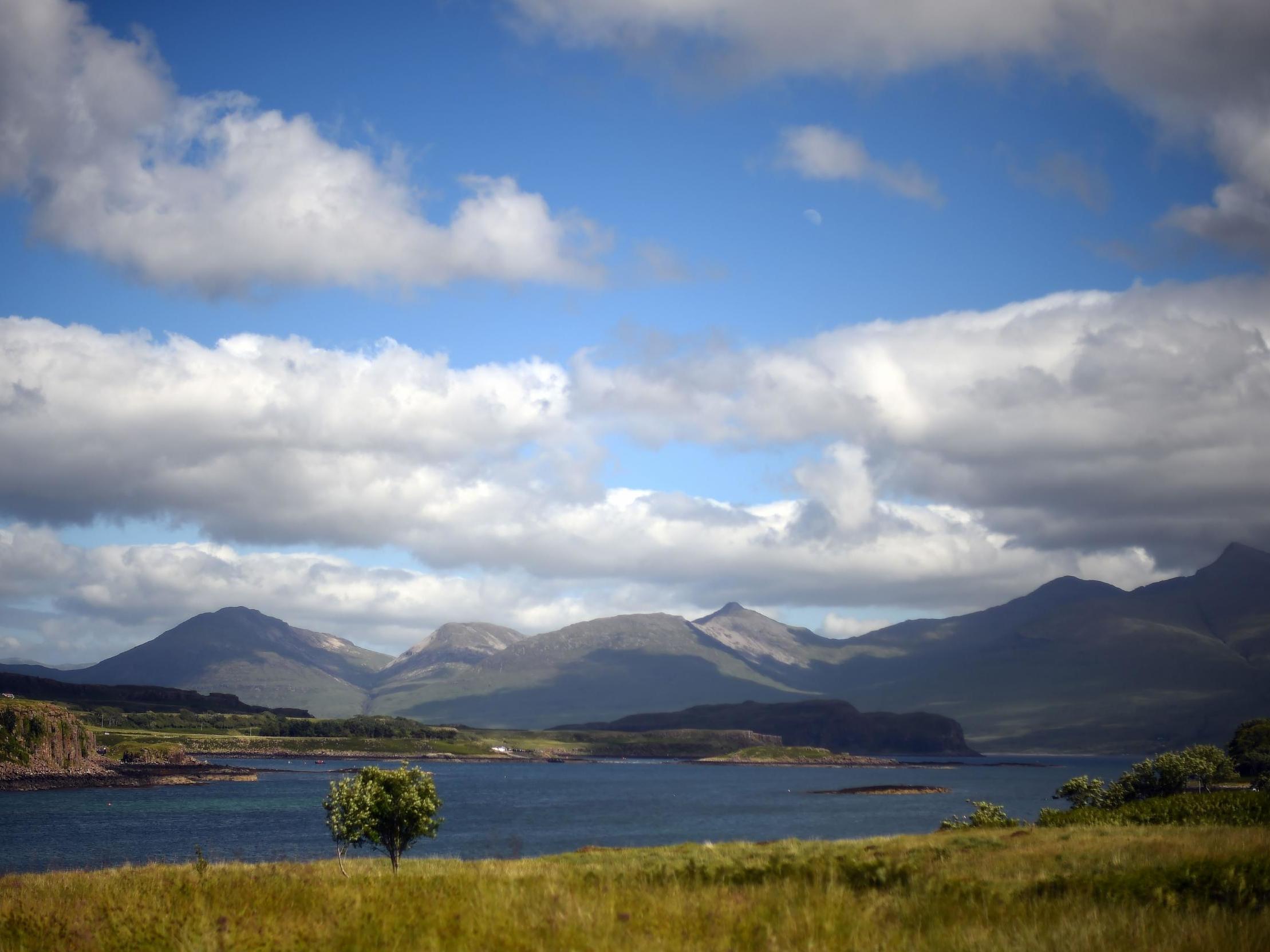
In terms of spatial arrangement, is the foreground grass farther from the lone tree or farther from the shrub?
the shrub

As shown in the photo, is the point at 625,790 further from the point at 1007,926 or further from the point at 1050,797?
the point at 1007,926

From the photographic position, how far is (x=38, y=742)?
576 ft

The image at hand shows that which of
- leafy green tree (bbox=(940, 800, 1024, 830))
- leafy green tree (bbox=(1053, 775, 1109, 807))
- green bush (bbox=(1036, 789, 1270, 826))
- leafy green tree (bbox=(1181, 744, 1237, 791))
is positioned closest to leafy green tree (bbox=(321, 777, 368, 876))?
green bush (bbox=(1036, 789, 1270, 826))

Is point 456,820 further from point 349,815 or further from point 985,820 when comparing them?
point 349,815

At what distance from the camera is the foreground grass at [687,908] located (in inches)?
536

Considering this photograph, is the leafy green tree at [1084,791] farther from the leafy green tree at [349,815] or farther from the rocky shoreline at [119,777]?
the rocky shoreline at [119,777]

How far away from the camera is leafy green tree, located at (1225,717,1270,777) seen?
502ft

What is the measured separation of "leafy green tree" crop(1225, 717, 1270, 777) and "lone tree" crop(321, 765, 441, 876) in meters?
148

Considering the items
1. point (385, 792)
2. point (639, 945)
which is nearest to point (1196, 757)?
point (385, 792)

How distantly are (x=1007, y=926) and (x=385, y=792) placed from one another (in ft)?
125

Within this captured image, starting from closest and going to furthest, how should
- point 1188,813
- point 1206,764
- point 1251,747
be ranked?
point 1188,813 → point 1206,764 → point 1251,747

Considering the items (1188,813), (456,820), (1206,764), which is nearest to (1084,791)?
(1206,764)

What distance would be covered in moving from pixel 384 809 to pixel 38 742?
165 metres

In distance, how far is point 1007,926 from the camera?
47.8 ft
